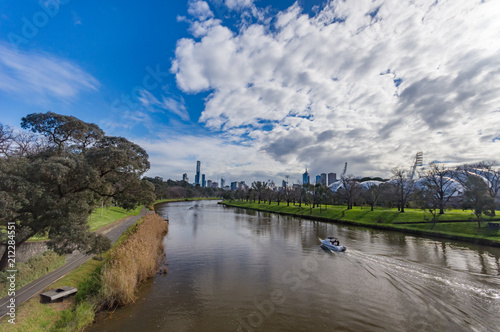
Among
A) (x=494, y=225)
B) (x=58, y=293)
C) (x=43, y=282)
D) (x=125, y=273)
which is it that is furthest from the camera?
(x=494, y=225)

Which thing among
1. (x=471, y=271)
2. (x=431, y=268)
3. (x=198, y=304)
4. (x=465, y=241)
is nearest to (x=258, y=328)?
(x=198, y=304)

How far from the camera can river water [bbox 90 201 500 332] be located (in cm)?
1245

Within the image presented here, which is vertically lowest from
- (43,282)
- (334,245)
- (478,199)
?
(334,245)

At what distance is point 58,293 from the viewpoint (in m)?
12.0

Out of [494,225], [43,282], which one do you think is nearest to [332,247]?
[43,282]

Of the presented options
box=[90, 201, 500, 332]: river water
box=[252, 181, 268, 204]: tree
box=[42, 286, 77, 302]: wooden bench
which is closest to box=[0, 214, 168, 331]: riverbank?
box=[42, 286, 77, 302]: wooden bench

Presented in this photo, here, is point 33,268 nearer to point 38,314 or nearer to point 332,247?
point 38,314

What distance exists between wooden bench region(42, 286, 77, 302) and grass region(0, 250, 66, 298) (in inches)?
73.6

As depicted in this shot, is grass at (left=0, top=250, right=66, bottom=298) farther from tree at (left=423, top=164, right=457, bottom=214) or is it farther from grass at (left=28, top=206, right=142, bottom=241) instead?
tree at (left=423, top=164, right=457, bottom=214)

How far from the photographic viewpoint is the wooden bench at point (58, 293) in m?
11.6

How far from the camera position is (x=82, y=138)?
49.9 feet

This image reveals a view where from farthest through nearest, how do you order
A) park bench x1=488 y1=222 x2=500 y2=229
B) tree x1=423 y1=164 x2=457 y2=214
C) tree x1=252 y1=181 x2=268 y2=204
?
1. tree x1=252 y1=181 x2=268 y2=204
2. tree x1=423 y1=164 x2=457 y2=214
3. park bench x1=488 y1=222 x2=500 y2=229

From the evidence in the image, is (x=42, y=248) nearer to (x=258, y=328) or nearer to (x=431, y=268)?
(x=258, y=328)

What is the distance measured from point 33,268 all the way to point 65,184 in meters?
6.61
